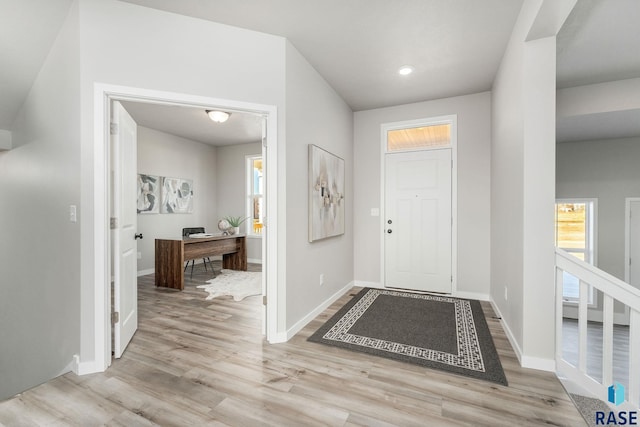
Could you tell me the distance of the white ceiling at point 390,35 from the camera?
211cm

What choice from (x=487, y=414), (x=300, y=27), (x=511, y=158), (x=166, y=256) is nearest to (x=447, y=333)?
(x=487, y=414)

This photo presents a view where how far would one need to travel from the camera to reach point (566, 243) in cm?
541

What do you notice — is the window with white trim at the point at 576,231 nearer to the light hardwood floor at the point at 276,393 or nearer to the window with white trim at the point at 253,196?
the light hardwood floor at the point at 276,393

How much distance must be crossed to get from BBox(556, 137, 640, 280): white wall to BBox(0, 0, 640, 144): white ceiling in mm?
2481

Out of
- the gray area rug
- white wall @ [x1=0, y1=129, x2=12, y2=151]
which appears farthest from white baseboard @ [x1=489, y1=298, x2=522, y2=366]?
white wall @ [x1=0, y1=129, x2=12, y2=151]

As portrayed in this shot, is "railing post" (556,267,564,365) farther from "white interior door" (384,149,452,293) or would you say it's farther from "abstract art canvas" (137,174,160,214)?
"abstract art canvas" (137,174,160,214)

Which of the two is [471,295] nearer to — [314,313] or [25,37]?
[314,313]

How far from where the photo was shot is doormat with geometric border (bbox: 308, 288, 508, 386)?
2165mm

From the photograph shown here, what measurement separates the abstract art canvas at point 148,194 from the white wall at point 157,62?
11.4 ft

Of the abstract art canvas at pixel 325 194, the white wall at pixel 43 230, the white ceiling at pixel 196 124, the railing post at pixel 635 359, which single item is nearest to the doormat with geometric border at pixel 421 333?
the railing post at pixel 635 359

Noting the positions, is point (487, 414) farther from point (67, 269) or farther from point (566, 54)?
point (566, 54)

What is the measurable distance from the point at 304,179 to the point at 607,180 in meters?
5.58

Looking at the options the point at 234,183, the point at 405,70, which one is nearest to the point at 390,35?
the point at 405,70

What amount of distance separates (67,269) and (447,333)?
10.3 ft
